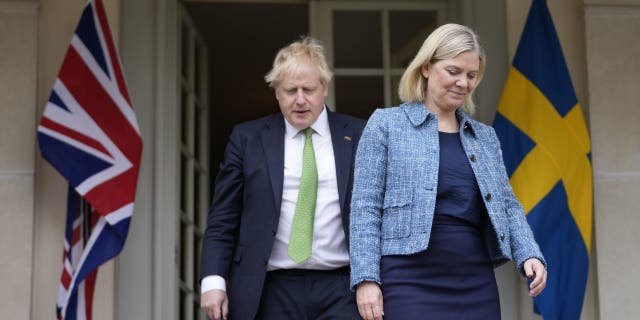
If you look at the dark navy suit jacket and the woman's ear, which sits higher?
the woman's ear

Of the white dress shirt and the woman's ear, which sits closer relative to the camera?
the woman's ear

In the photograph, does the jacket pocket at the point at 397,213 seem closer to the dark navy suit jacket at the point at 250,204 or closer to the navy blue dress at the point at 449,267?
the navy blue dress at the point at 449,267

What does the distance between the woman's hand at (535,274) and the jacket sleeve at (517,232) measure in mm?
29

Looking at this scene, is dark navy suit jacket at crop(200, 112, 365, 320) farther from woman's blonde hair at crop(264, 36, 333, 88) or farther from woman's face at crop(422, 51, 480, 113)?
woman's face at crop(422, 51, 480, 113)

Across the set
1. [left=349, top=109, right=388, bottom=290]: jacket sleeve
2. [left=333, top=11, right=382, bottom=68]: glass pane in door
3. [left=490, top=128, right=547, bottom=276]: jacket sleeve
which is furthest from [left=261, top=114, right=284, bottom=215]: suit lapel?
[left=333, top=11, right=382, bottom=68]: glass pane in door

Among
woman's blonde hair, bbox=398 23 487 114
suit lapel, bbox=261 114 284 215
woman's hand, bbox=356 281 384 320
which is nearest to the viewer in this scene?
woman's hand, bbox=356 281 384 320

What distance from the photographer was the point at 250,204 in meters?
3.53

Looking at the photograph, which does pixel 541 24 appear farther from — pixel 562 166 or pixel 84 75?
pixel 84 75

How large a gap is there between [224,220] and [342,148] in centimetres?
47

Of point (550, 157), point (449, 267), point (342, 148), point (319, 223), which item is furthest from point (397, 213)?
point (550, 157)

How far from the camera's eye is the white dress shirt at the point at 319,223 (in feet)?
11.3

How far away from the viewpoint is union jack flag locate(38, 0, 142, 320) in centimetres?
438

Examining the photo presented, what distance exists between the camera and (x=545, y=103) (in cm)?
486

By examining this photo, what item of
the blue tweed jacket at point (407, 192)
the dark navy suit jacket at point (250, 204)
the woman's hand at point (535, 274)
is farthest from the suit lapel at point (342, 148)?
the woman's hand at point (535, 274)
